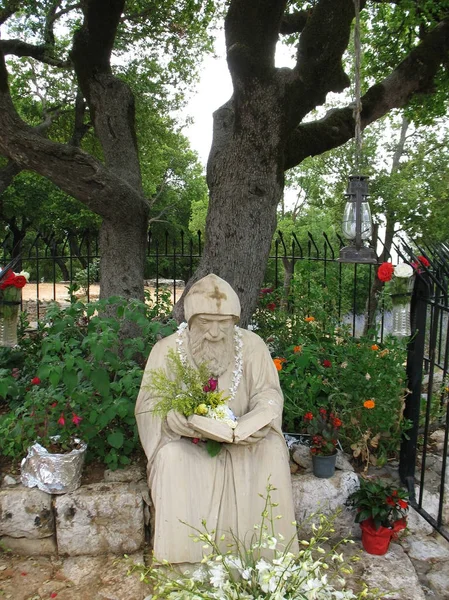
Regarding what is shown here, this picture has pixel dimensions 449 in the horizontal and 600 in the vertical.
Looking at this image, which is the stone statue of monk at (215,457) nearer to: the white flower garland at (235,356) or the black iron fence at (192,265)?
the white flower garland at (235,356)

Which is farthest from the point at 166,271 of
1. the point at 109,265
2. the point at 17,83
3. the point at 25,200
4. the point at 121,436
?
the point at 121,436

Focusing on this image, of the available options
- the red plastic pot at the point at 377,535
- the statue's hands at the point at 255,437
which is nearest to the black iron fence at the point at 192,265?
the red plastic pot at the point at 377,535

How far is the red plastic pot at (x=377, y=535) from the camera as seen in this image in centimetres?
312

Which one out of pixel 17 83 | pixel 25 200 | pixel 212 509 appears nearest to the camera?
pixel 212 509

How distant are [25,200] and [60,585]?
55.2 ft

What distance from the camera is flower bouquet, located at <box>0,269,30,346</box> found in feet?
14.6

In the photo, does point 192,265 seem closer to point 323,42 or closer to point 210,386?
point 323,42

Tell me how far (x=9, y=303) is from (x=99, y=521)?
2187 millimetres

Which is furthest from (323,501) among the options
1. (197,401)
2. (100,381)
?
(100,381)

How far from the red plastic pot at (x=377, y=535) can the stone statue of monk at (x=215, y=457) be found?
26.0 inches

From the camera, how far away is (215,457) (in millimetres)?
2750

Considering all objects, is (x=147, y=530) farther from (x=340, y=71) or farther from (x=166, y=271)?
(x=166, y=271)

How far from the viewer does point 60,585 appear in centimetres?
290

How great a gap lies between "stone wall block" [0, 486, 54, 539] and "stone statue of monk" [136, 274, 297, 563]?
31.1 inches
